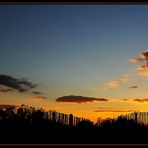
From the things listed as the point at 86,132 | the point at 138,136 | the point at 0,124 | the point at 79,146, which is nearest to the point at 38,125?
the point at 0,124

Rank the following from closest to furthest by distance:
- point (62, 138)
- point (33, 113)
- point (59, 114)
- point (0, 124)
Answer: point (62, 138)
point (0, 124)
point (33, 113)
point (59, 114)

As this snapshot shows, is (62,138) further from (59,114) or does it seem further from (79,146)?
(59,114)

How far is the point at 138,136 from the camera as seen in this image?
623cm

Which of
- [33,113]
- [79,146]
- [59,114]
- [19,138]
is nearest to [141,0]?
[79,146]

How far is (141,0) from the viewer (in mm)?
2986

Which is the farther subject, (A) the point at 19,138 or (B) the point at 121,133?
(B) the point at 121,133


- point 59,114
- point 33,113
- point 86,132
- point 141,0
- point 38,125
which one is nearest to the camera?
point 141,0

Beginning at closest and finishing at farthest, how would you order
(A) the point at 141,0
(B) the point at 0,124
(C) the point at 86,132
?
(A) the point at 141,0
(C) the point at 86,132
(B) the point at 0,124

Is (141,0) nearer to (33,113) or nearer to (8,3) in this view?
(8,3)

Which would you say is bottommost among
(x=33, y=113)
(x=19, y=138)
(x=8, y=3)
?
(x=19, y=138)

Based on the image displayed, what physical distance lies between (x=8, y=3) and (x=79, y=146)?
67.2 inches

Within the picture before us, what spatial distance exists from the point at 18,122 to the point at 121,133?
2.37 metres

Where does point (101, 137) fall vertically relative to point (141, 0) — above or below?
below

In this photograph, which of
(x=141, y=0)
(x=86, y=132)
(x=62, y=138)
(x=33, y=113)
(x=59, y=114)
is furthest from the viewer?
(x=59, y=114)
